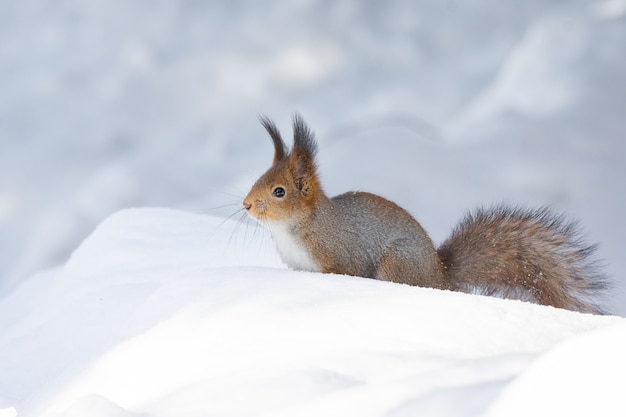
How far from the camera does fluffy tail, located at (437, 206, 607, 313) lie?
254cm

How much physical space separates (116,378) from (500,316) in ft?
2.41

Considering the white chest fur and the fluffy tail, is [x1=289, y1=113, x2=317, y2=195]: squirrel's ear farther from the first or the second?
the fluffy tail

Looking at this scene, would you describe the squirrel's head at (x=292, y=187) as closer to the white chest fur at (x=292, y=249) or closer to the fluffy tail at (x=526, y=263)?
the white chest fur at (x=292, y=249)

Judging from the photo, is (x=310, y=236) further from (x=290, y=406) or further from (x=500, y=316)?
(x=290, y=406)

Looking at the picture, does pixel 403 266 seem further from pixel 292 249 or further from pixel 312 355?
pixel 312 355

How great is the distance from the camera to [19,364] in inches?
98.0

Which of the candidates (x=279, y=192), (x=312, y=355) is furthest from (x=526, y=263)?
(x=312, y=355)

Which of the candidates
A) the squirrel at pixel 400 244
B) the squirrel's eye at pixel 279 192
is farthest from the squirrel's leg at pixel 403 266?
the squirrel's eye at pixel 279 192

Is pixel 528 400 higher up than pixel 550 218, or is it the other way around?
pixel 550 218

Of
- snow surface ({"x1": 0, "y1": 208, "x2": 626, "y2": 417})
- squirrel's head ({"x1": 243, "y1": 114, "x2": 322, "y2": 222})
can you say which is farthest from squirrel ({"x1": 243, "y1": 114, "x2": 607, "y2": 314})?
snow surface ({"x1": 0, "y1": 208, "x2": 626, "y2": 417})

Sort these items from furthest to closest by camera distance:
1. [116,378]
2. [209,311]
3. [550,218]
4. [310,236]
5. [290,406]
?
[550,218]
[310,236]
[209,311]
[116,378]
[290,406]

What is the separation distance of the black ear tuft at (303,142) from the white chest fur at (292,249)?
21cm

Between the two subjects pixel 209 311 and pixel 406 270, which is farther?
pixel 406 270

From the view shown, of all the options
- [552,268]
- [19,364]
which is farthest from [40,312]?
[552,268]
